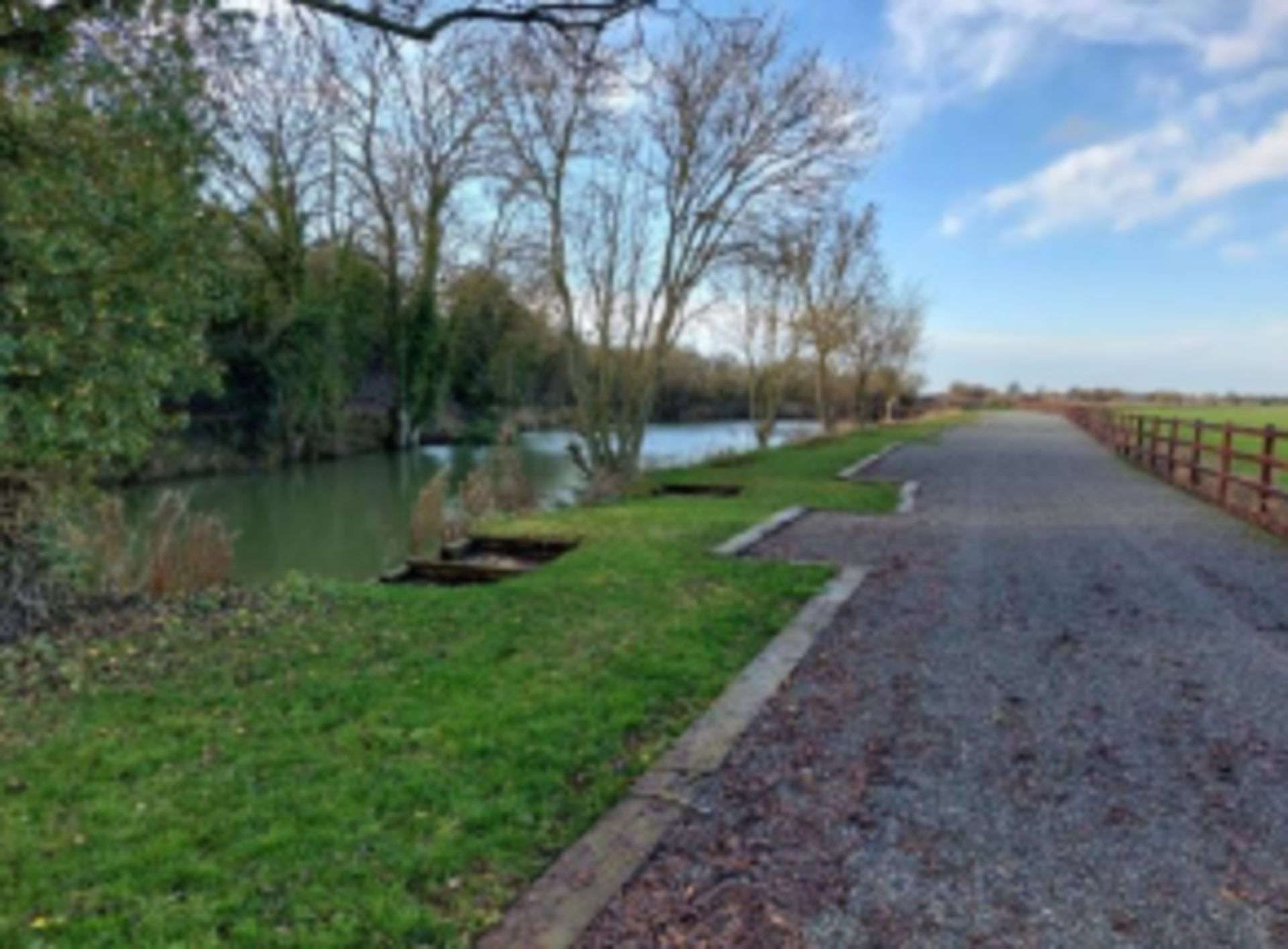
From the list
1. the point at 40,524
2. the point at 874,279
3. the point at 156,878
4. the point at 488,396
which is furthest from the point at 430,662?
the point at 488,396

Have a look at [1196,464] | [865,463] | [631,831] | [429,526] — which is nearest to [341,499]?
[429,526]

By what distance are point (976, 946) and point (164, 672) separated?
429 centimetres

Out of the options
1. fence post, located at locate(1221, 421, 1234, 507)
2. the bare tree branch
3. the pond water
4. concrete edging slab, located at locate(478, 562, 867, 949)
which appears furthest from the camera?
the pond water

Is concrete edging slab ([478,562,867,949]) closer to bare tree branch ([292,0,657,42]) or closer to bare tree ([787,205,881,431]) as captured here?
bare tree branch ([292,0,657,42])

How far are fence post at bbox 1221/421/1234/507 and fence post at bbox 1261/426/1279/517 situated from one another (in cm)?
125

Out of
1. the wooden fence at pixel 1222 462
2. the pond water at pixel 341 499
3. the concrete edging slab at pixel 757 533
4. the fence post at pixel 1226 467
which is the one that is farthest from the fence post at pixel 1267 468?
the pond water at pixel 341 499

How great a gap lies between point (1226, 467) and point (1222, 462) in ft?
0.68

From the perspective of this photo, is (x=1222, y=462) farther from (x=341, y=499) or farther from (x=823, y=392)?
(x=823, y=392)

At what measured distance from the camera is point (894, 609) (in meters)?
6.09

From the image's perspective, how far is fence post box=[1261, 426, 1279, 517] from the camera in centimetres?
947

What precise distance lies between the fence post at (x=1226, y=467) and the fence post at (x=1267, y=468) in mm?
1247

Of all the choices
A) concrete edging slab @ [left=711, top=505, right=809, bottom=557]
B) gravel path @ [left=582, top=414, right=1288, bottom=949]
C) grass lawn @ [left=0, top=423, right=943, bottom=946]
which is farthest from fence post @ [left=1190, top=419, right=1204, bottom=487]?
grass lawn @ [left=0, top=423, right=943, bottom=946]

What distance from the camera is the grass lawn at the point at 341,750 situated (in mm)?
2521

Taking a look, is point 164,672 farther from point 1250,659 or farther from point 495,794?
point 1250,659
